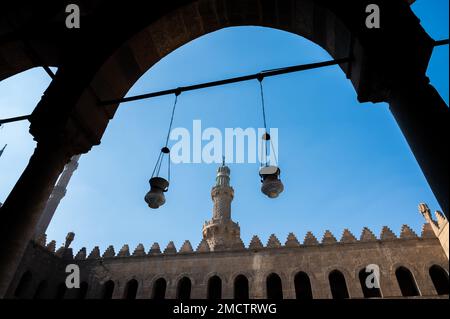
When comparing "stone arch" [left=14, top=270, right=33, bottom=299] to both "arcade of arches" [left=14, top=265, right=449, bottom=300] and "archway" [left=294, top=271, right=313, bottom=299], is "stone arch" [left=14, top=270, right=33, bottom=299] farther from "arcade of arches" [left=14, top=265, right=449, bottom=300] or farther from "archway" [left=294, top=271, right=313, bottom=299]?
"archway" [left=294, top=271, right=313, bottom=299]

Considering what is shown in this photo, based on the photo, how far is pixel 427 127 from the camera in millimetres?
1975

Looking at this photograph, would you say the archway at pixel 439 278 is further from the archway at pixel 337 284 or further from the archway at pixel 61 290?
the archway at pixel 61 290

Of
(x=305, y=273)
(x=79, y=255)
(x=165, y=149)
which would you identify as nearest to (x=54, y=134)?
(x=165, y=149)

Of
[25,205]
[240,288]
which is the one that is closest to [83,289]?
[240,288]

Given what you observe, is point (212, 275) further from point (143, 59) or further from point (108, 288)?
point (143, 59)

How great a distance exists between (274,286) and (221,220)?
832cm

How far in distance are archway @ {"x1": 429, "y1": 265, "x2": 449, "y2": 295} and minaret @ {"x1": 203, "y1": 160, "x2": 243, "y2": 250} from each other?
11.6m

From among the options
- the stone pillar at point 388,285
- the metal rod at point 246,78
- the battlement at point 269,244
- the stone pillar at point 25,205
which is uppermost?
the battlement at point 269,244

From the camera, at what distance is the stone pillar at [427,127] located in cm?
180

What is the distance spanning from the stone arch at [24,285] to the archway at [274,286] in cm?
1214

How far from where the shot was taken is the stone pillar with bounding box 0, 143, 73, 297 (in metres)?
2.48

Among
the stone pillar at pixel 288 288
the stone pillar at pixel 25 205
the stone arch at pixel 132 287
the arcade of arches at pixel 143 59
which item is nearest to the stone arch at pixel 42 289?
the stone arch at pixel 132 287

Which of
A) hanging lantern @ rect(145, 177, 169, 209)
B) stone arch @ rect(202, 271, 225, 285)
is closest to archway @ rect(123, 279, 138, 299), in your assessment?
stone arch @ rect(202, 271, 225, 285)
